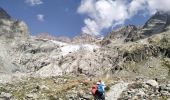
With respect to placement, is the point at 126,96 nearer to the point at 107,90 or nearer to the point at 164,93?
the point at 164,93

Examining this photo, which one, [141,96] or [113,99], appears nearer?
[141,96]

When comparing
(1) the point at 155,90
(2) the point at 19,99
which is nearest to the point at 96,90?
(1) the point at 155,90

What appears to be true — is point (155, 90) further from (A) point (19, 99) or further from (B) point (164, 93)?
(A) point (19, 99)

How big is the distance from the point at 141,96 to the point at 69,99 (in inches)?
475

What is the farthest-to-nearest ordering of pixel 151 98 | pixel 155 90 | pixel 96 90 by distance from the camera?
1. pixel 155 90
2. pixel 151 98
3. pixel 96 90

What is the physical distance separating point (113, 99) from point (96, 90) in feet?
46.2

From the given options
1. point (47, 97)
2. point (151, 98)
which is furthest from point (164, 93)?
point (47, 97)

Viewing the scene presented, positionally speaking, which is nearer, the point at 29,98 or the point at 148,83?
the point at 148,83

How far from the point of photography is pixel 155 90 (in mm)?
52031

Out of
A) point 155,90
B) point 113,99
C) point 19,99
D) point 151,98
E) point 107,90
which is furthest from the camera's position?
point 107,90

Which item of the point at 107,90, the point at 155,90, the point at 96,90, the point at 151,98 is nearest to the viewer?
the point at 96,90

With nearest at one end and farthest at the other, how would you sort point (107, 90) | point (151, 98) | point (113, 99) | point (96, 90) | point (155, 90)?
point (96, 90), point (151, 98), point (155, 90), point (113, 99), point (107, 90)

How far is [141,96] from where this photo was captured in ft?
160

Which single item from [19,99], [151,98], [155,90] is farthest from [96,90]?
[19,99]
